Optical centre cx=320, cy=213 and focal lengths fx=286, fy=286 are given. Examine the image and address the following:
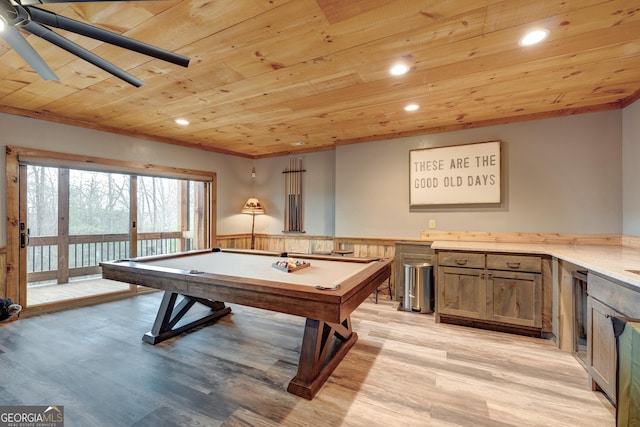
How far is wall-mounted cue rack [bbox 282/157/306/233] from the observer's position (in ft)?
17.6

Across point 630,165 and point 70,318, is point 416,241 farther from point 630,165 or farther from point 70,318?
point 70,318

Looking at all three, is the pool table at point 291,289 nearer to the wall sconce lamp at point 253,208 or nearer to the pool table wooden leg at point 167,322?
the pool table wooden leg at point 167,322

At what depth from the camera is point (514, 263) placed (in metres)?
2.93

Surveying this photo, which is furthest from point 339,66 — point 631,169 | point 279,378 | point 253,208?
point 253,208

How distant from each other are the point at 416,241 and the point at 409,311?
3.11 ft

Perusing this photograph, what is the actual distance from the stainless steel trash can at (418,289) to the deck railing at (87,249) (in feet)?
13.3

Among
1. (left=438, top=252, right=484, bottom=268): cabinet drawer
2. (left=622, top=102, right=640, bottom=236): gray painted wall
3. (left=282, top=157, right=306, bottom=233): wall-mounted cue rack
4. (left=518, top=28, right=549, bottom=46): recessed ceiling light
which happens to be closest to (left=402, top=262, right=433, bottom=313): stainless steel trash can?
(left=438, top=252, right=484, bottom=268): cabinet drawer

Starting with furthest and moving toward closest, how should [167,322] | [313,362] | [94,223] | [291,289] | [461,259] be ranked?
[94,223], [461,259], [167,322], [313,362], [291,289]

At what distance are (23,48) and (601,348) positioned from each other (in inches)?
154

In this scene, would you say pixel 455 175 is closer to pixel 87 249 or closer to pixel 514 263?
pixel 514 263

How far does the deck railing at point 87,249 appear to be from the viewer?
4695 millimetres

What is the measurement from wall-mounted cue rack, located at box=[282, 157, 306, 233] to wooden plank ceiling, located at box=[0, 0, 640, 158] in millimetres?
1562

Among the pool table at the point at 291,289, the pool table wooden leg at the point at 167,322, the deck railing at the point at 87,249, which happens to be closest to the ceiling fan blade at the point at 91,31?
the pool table at the point at 291,289

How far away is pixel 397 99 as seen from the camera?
2.96 m
